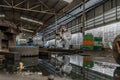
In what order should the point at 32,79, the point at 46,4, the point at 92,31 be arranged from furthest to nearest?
1. the point at 92,31
2. the point at 46,4
3. the point at 32,79

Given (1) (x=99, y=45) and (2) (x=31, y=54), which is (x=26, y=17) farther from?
(2) (x=31, y=54)

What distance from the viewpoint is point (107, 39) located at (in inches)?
547

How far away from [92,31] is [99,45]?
10.2 feet

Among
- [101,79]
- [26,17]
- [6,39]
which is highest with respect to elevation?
[26,17]

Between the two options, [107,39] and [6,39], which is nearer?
[6,39]

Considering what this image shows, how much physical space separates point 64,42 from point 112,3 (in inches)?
167

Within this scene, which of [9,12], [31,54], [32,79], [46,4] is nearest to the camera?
[32,79]

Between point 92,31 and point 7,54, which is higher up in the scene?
point 92,31

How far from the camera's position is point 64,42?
12727mm

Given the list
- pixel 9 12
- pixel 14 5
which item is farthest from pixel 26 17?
pixel 14 5

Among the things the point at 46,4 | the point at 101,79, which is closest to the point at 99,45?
the point at 46,4

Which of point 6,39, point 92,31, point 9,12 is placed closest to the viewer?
point 6,39

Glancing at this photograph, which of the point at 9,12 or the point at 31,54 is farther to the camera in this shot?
the point at 9,12

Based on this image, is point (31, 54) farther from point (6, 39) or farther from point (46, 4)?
point (46, 4)
